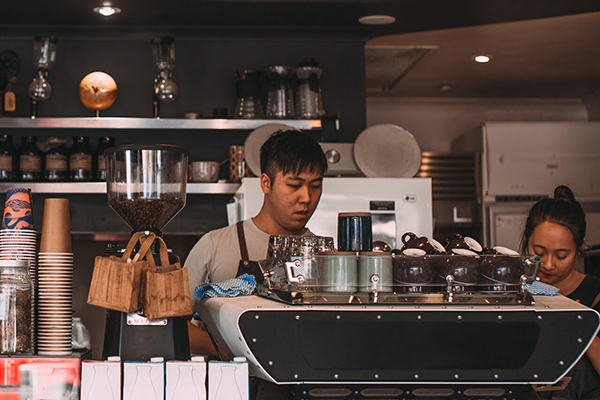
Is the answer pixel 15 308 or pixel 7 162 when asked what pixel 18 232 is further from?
pixel 7 162

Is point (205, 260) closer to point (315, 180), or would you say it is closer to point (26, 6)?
point (315, 180)

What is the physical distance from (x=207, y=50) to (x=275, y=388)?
298 cm

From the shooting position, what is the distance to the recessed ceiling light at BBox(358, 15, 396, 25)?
3547mm

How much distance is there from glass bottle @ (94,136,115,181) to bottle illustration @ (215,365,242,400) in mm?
2719

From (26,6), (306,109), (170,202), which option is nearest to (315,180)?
(170,202)

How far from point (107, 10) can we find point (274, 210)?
204 cm

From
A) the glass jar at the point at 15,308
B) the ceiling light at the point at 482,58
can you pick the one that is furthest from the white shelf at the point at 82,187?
the glass jar at the point at 15,308

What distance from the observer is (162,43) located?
3.52 metres

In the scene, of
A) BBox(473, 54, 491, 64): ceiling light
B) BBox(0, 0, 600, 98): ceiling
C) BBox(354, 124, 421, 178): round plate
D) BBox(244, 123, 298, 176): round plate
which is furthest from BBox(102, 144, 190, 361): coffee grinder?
BBox(473, 54, 491, 64): ceiling light

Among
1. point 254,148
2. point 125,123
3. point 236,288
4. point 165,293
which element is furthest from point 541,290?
point 125,123

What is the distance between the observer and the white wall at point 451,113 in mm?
6066

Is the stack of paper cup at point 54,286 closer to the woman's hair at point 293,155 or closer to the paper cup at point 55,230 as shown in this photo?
the paper cup at point 55,230

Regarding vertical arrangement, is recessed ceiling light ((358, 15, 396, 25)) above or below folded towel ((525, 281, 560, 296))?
above

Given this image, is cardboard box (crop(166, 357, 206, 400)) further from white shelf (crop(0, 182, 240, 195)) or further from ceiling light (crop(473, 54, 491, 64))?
ceiling light (crop(473, 54, 491, 64))
